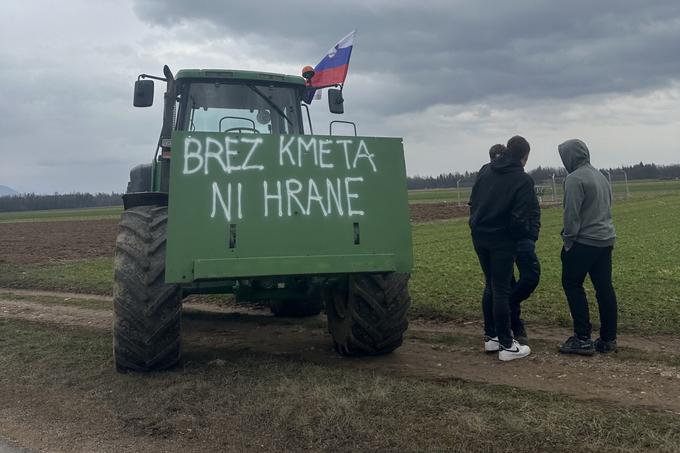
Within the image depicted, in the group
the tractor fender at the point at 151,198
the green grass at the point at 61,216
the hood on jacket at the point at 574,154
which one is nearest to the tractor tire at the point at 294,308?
the tractor fender at the point at 151,198

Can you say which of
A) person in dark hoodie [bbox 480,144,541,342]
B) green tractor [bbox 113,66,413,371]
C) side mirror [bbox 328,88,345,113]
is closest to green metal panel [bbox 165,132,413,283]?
green tractor [bbox 113,66,413,371]

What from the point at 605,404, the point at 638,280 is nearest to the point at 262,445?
the point at 605,404

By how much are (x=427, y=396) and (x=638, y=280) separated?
5.86 meters

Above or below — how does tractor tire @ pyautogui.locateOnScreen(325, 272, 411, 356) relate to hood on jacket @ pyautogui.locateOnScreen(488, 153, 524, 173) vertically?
below

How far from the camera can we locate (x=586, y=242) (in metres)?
5.45

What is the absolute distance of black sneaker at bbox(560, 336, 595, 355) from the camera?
540 centimetres

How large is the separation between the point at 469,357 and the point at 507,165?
1.80 m

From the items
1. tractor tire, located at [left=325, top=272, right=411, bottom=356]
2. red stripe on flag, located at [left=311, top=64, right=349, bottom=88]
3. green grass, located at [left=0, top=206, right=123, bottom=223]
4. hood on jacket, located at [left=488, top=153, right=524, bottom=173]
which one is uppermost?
red stripe on flag, located at [left=311, top=64, right=349, bottom=88]

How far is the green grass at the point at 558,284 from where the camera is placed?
689 cm

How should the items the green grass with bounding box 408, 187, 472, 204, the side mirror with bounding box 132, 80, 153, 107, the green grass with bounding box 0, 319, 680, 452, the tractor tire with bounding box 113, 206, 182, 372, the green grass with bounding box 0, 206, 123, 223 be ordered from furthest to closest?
the green grass with bounding box 0, 206, 123, 223, the green grass with bounding box 408, 187, 472, 204, the side mirror with bounding box 132, 80, 153, 107, the tractor tire with bounding box 113, 206, 182, 372, the green grass with bounding box 0, 319, 680, 452

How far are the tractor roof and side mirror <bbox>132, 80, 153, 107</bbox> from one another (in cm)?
32

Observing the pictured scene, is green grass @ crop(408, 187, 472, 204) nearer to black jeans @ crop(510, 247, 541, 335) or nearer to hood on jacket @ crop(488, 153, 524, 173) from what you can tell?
black jeans @ crop(510, 247, 541, 335)

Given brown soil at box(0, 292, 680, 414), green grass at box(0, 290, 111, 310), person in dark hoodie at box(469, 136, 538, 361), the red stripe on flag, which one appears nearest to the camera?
brown soil at box(0, 292, 680, 414)

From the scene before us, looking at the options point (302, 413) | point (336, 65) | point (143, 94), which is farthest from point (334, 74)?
point (302, 413)
